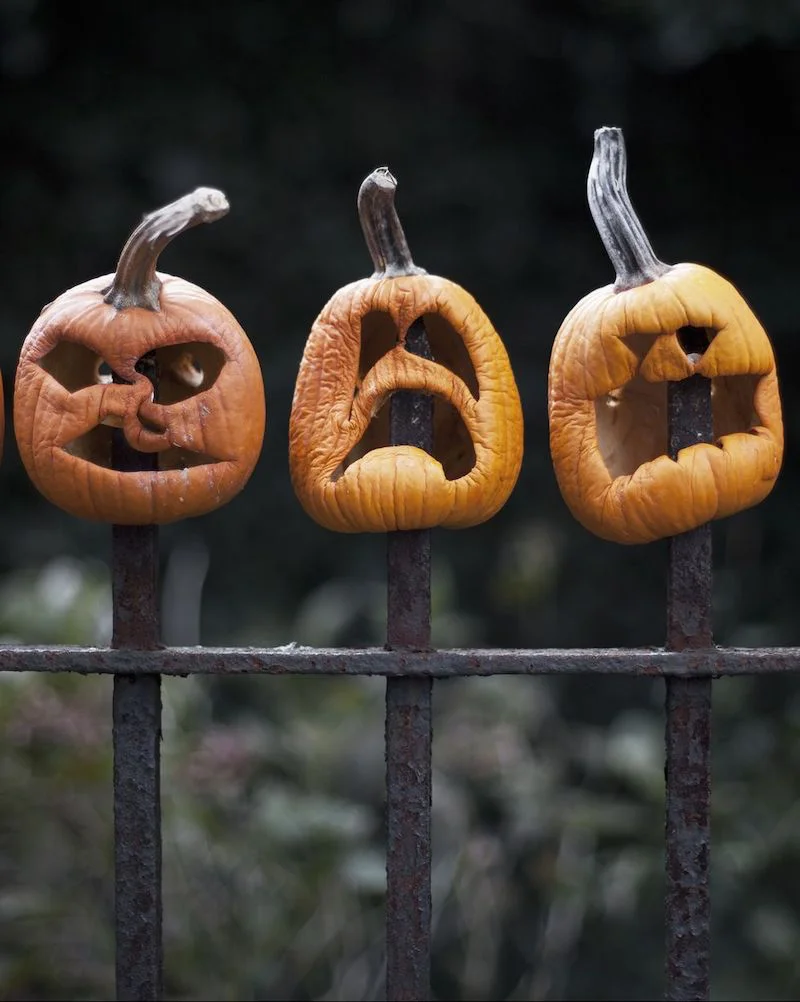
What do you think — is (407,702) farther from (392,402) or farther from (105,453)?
(105,453)

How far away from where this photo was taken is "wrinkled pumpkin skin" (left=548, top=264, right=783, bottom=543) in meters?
1.20

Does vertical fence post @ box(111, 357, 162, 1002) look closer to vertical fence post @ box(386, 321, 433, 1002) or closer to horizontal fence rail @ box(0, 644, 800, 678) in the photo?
horizontal fence rail @ box(0, 644, 800, 678)

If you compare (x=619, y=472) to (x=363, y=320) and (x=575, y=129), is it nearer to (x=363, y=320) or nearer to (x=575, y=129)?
(x=363, y=320)

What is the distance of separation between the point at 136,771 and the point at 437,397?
545 mm

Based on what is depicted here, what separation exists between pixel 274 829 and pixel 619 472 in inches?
43.6

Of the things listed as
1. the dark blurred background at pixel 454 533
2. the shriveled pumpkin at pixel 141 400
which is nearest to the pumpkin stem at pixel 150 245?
the shriveled pumpkin at pixel 141 400

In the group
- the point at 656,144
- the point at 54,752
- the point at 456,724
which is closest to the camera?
the point at 54,752

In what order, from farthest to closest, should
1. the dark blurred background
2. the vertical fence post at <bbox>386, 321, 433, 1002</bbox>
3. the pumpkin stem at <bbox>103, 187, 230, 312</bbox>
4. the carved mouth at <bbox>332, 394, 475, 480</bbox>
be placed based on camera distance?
1. the dark blurred background
2. the carved mouth at <bbox>332, 394, 475, 480</bbox>
3. the vertical fence post at <bbox>386, 321, 433, 1002</bbox>
4. the pumpkin stem at <bbox>103, 187, 230, 312</bbox>

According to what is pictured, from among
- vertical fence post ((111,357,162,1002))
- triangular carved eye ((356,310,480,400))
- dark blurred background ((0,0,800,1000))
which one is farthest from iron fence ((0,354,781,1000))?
dark blurred background ((0,0,800,1000))

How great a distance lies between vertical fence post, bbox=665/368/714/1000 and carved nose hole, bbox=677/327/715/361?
0.05 metres

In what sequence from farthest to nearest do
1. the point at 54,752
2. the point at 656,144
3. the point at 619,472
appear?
the point at 656,144 < the point at 54,752 < the point at 619,472

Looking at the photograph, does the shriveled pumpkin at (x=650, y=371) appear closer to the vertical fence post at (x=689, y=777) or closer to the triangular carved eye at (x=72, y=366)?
the vertical fence post at (x=689, y=777)

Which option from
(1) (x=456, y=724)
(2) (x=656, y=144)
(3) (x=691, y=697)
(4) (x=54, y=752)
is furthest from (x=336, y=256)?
(3) (x=691, y=697)

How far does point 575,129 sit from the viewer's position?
2.82 metres
